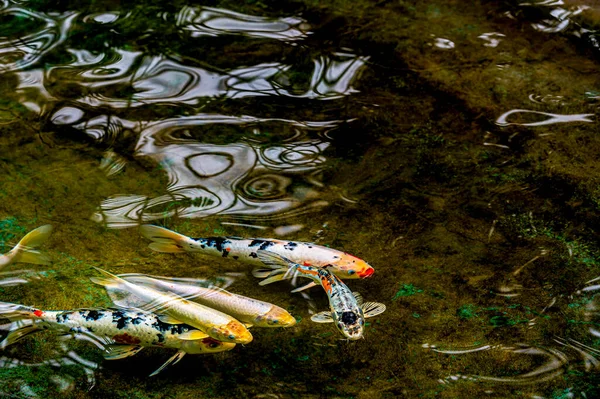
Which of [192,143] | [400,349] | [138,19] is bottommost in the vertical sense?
[400,349]

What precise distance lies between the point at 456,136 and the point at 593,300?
6.21ft

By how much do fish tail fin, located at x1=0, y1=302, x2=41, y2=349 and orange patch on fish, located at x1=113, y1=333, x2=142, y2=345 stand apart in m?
0.51

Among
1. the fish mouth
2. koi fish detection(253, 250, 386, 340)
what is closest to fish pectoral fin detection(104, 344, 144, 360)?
koi fish detection(253, 250, 386, 340)

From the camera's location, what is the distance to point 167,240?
429cm

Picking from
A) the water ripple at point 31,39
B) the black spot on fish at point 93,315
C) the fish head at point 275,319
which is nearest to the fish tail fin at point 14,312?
the black spot on fish at point 93,315

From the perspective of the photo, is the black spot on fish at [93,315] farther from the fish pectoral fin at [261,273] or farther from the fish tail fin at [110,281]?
the fish pectoral fin at [261,273]

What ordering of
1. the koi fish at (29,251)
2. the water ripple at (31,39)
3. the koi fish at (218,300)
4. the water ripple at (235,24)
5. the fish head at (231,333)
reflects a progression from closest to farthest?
1. the fish head at (231,333)
2. the koi fish at (218,300)
3. the koi fish at (29,251)
4. the water ripple at (31,39)
5. the water ripple at (235,24)

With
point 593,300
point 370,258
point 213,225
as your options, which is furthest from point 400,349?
point 213,225

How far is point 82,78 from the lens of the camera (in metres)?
6.12

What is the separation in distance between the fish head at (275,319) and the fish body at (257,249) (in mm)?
473

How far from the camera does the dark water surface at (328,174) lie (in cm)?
373

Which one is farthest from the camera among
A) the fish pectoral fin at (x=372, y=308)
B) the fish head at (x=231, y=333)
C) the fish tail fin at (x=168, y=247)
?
the fish tail fin at (x=168, y=247)

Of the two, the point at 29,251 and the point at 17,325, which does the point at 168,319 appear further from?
the point at 29,251

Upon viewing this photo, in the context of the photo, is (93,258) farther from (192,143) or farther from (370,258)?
(370,258)
